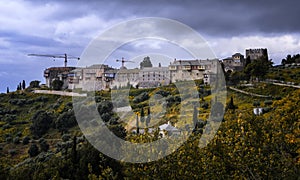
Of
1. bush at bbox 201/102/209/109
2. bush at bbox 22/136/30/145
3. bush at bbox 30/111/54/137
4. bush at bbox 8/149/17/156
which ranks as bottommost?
bush at bbox 8/149/17/156

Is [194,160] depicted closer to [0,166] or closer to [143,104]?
[0,166]

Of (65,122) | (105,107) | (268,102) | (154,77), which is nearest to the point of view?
→ (268,102)

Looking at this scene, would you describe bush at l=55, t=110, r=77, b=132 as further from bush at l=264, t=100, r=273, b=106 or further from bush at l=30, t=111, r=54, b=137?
bush at l=264, t=100, r=273, b=106

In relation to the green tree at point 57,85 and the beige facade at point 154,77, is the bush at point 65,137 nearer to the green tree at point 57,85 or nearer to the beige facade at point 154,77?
the beige facade at point 154,77

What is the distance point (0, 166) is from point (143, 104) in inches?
1765

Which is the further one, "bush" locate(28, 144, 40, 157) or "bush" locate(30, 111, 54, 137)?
"bush" locate(30, 111, 54, 137)

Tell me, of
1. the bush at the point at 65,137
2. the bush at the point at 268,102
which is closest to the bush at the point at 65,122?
the bush at the point at 65,137

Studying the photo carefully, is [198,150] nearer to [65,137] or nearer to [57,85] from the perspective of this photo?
[65,137]

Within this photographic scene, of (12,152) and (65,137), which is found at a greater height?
(65,137)

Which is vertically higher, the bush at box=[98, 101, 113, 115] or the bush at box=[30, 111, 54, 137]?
the bush at box=[98, 101, 113, 115]

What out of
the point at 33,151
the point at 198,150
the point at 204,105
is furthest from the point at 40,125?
the point at 198,150

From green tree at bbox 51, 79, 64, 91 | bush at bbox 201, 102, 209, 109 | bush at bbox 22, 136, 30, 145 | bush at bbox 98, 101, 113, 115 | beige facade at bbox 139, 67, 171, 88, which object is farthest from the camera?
green tree at bbox 51, 79, 64, 91

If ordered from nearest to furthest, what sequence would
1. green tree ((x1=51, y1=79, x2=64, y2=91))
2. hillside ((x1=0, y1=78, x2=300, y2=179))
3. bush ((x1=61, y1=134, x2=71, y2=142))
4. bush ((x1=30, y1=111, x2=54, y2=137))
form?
hillside ((x1=0, y1=78, x2=300, y2=179)) → bush ((x1=61, y1=134, x2=71, y2=142)) → bush ((x1=30, y1=111, x2=54, y2=137)) → green tree ((x1=51, y1=79, x2=64, y2=91))

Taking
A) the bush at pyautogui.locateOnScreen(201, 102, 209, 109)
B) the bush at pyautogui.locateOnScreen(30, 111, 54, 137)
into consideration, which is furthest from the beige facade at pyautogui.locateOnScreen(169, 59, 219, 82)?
the bush at pyautogui.locateOnScreen(30, 111, 54, 137)
